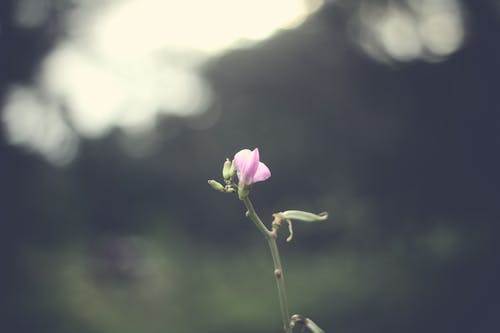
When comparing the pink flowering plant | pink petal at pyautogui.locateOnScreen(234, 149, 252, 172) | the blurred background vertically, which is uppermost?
the blurred background

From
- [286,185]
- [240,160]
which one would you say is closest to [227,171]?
[240,160]

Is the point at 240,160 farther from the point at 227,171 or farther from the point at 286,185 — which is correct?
the point at 286,185

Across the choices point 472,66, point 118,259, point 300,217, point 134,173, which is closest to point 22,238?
point 118,259

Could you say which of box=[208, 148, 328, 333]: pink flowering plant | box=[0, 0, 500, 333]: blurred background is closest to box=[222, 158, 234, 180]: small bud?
box=[208, 148, 328, 333]: pink flowering plant

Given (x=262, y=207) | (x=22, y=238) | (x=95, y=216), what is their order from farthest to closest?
(x=95, y=216)
(x=262, y=207)
(x=22, y=238)

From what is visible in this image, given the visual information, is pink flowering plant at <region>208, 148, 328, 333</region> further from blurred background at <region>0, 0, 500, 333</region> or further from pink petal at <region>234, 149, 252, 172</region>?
blurred background at <region>0, 0, 500, 333</region>

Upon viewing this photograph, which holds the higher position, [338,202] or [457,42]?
[457,42]

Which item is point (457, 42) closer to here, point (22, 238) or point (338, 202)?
point (338, 202)

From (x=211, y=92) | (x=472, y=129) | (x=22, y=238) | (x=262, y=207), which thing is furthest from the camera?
(x=211, y=92)
